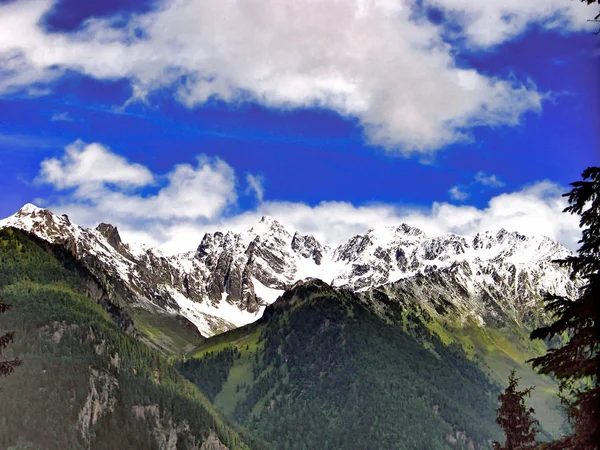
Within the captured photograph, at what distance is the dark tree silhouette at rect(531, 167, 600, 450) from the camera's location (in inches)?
869

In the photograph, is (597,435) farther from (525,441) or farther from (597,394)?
(525,441)

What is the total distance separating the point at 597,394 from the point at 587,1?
46.0 feet

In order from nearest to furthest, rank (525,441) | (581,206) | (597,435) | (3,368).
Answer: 1. (597,435)
2. (581,206)
3. (3,368)
4. (525,441)

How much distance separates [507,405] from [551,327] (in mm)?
33549

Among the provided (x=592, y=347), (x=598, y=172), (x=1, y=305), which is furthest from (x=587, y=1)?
(x=1, y=305)

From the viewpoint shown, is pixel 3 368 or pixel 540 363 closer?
pixel 540 363

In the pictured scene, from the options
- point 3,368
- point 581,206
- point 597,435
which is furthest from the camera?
point 3,368

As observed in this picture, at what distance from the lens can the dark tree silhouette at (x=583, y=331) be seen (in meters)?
22.1

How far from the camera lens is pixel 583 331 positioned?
22938 millimetres

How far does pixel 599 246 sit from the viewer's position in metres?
24.0

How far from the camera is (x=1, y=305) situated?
31.9 metres

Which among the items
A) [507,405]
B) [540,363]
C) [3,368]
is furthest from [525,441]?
[3,368]

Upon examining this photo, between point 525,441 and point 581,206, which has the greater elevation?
point 581,206

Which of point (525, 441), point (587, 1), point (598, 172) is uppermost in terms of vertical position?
point (587, 1)
